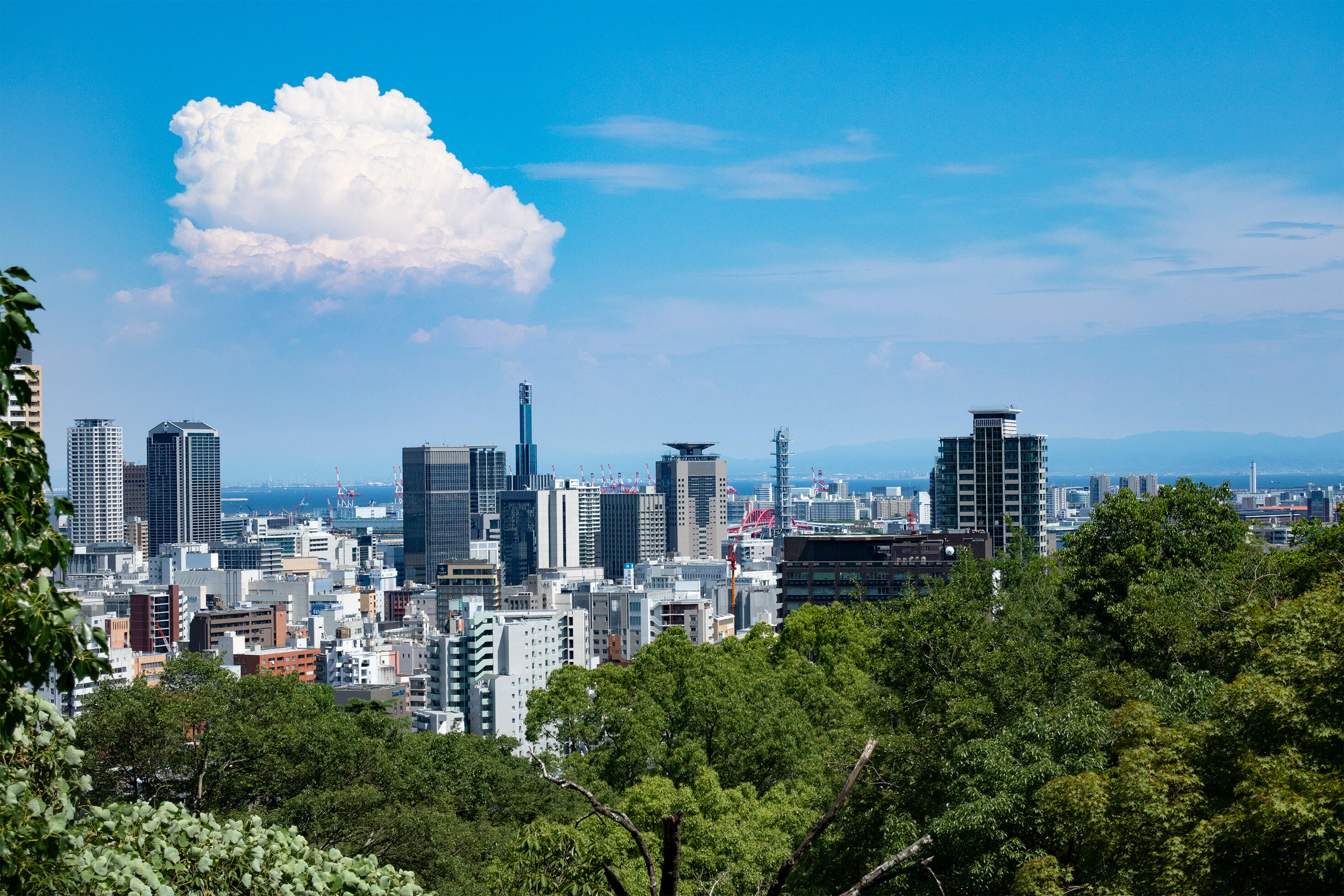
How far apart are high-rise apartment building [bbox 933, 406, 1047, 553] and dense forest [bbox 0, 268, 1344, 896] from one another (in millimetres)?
68953

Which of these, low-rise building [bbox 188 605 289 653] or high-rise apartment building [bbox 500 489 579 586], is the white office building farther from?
high-rise apartment building [bbox 500 489 579 586]

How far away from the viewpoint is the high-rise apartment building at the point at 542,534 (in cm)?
18988

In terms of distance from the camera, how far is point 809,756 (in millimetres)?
22312

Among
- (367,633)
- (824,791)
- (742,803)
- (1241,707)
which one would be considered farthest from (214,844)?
(367,633)

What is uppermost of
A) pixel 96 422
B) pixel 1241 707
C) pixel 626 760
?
pixel 96 422

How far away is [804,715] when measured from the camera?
931 inches

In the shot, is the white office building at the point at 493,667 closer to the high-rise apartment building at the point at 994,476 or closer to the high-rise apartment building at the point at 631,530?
the high-rise apartment building at the point at 994,476

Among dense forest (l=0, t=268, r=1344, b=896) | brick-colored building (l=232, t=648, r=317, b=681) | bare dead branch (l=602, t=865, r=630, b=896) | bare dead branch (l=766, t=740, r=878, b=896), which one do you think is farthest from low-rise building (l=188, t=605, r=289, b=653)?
bare dead branch (l=766, t=740, r=878, b=896)

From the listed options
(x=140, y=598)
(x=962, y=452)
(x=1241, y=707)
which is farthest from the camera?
(x=140, y=598)

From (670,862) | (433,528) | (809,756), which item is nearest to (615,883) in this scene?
(670,862)

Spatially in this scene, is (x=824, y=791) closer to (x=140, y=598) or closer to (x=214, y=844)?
(x=214, y=844)

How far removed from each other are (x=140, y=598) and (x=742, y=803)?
342 feet

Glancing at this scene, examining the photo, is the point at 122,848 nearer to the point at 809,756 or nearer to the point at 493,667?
the point at 809,756

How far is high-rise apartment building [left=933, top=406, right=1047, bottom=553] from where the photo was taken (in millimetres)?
96875
